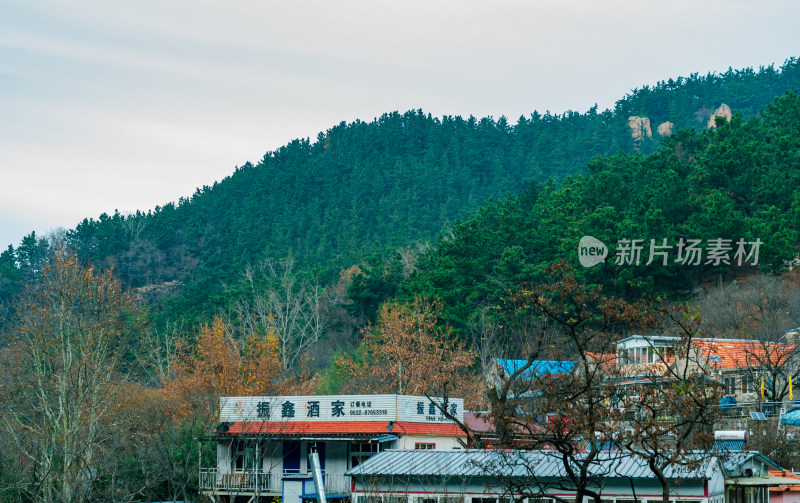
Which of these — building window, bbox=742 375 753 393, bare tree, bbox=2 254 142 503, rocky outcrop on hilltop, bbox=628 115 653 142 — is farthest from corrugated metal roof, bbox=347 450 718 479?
rocky outcrop on hilltop, bbox=628 115 653 142

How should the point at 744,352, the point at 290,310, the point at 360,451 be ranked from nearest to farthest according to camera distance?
the point at 360,451 < the point at 744,352 < the point at 290,310

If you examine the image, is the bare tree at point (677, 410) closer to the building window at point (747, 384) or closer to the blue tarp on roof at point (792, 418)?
the blue tarp on roof at point (792, 418)

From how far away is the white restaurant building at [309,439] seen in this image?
28547 mm

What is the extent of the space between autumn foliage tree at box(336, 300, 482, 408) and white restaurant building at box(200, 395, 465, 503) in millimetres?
9582

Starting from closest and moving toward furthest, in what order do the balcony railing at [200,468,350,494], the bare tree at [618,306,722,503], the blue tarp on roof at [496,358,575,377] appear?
the bare tree at [618,306,722,503]
the blue tarp on roof at [496,358,575,377]
the balcony railing at [200,468,350,494]

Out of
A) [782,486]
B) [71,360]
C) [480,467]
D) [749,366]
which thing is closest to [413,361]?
[749,366]

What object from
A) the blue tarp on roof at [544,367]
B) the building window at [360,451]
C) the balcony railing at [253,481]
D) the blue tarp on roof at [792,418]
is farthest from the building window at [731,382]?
the balcony railing at [253,481]

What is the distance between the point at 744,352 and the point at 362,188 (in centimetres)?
8247

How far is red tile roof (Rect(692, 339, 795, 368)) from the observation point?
121 ft

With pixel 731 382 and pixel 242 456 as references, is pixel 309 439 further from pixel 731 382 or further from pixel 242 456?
pixel 731 382

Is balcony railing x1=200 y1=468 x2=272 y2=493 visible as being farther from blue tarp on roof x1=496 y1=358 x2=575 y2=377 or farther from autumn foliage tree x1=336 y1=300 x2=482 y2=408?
autumn foliage tree x1=336 y1=300 x2=482 y2=408

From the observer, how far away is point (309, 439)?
29.1 m

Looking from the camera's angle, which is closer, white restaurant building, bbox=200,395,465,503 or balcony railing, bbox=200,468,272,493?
white restaurant building, bbox=200,395,465,503

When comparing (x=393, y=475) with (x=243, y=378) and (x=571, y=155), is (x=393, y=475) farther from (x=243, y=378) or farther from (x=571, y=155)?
(x=571, y=155)
